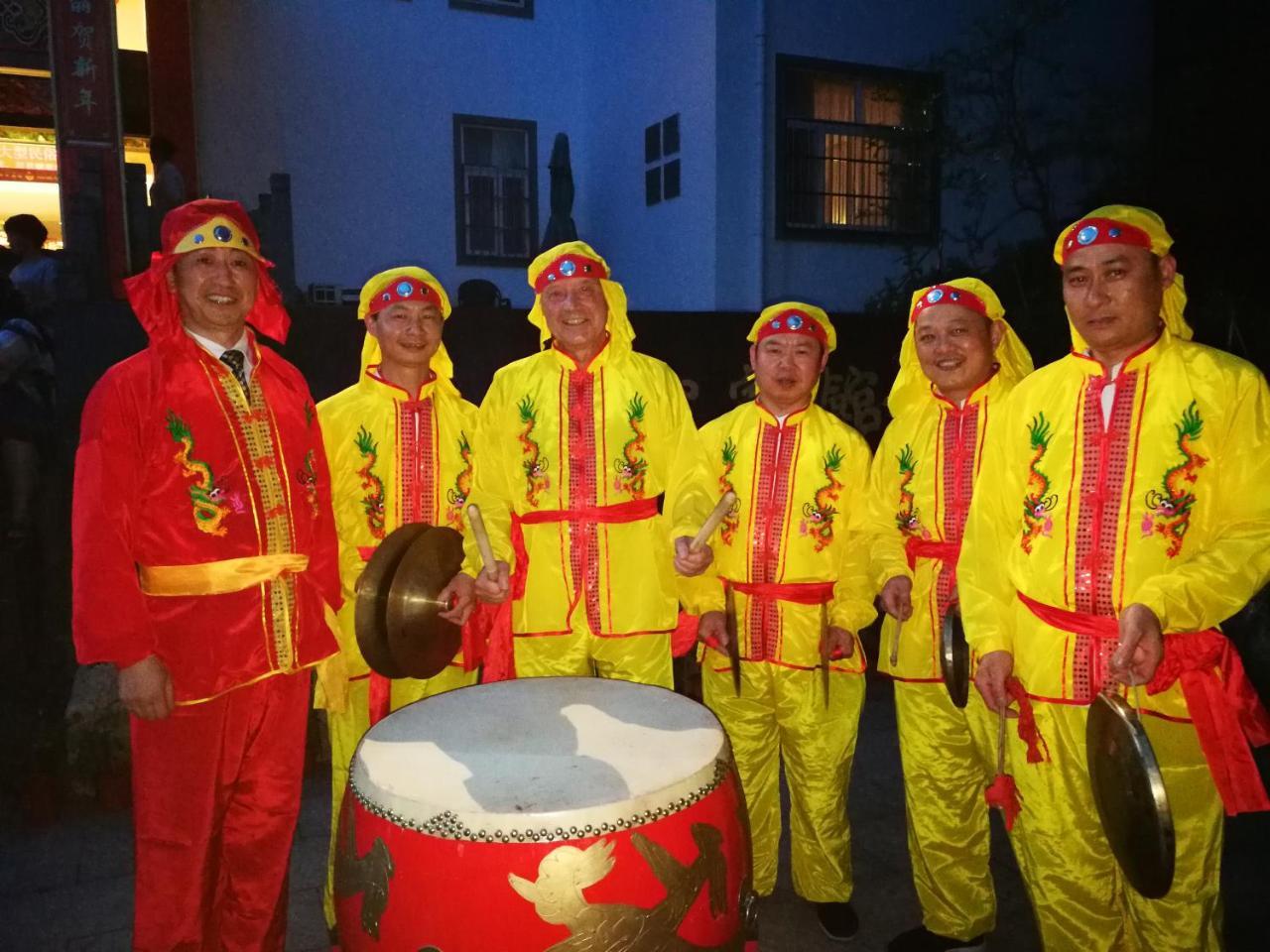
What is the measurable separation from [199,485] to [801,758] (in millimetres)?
2139

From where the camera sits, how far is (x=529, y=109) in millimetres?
11602

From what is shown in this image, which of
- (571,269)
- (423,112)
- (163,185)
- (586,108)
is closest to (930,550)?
(571,269)

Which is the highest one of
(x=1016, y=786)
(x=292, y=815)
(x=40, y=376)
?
(x=40, y=376)

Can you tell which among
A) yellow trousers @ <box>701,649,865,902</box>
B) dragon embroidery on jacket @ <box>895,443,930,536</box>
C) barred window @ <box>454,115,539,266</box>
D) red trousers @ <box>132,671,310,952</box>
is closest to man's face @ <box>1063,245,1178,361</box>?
dragon embroidery on jacket @ <box>895,443,930,536</box>

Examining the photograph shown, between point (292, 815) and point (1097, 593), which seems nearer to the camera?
point (1097, 593)

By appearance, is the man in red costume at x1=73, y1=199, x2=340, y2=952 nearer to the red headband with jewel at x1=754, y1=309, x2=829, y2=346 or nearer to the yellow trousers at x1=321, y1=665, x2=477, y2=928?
the yellow trousers at x1=321, y1=665, x2=477, y2=928

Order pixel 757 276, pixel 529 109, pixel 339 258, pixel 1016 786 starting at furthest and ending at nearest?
pixel 529 109 < pixel 339 258 < pixel 757 276 < pixel 1016 786

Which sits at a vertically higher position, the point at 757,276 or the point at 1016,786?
the point at 757,276

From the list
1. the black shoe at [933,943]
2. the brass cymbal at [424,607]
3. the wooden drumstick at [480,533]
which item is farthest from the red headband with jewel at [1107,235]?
the black shoe at [933,943]

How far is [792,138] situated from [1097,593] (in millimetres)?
7784

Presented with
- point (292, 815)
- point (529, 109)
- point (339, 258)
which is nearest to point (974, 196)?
point (529, 109)

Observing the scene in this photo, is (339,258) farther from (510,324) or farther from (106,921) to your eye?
(106,921)

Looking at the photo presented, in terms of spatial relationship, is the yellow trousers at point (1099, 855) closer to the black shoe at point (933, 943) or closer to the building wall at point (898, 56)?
the black shoe at point (933, 943)

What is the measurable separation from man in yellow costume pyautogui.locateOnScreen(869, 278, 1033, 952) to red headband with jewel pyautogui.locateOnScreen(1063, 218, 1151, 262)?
0.66 meters
